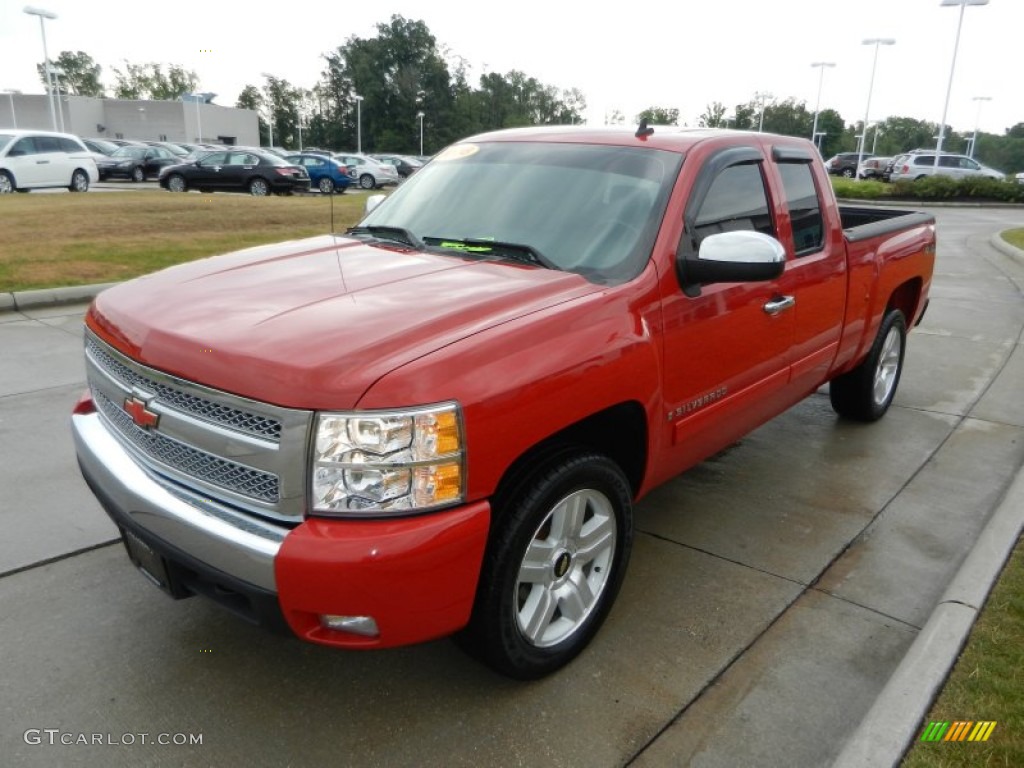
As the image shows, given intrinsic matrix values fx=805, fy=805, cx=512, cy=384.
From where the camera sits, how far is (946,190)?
28.3 m

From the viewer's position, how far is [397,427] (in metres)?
2.15

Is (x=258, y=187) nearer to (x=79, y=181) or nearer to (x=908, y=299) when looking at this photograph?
(x=79, y=181)

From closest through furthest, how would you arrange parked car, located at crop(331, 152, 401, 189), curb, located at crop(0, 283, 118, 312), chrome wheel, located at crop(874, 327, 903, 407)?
1. chrome wheel, located at crop(874, 327, 903, 407)
2. curb, located at crop(0, 283, 118, 312)
3. parked car, located at crop(331, 152, 401, 189)

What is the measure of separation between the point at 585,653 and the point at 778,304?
5.92 feet

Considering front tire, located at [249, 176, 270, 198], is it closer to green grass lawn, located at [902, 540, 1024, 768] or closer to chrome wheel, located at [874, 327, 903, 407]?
chrome wheel, located at [874, 327, 903, 407]

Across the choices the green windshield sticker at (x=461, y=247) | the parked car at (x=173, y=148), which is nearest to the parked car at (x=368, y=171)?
the parked car at (x=173, y=148)

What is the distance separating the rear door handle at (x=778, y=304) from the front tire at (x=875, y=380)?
1709 mm

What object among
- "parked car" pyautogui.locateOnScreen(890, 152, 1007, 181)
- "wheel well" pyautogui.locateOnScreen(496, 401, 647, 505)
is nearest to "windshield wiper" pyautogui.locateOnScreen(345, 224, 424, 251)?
"wheel well" pyautogui.locateOnScreen(496, 401, 647, 505)

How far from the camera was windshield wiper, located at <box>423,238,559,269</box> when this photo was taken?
3.09 meters

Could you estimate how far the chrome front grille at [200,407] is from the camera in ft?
7.29

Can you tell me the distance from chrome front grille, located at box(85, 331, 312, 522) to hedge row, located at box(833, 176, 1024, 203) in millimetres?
29163

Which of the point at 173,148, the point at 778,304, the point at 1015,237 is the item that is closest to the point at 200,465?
the point at 778,304

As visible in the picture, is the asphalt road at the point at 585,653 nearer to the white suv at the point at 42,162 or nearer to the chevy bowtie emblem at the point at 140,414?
the chevy bowtie emblem at the point at 140,414

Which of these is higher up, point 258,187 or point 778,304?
point 778,304
